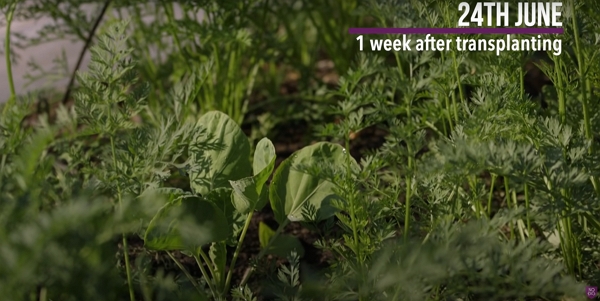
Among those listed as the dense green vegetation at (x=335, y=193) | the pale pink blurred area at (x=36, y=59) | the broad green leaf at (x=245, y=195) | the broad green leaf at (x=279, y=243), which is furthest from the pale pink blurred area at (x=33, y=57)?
the broad green leaf at (x=245, y=195)

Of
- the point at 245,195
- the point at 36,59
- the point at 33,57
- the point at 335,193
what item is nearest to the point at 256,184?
the point at 245,195

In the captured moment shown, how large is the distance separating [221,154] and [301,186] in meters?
0.15

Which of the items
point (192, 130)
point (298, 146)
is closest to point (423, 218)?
point (192, 130)

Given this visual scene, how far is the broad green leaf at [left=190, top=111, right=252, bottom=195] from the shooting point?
121 cm

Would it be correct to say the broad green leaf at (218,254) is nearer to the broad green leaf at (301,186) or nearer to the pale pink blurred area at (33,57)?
the broad green leaf at (301,186)

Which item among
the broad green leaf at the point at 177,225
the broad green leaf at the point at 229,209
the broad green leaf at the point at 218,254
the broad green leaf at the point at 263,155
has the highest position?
the broad green leaf at the point at 263,155

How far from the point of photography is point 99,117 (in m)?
1.12

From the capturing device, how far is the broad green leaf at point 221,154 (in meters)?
1.21

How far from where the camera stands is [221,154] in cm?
123

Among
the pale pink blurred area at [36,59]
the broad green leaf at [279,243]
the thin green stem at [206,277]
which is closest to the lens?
the thin green stem at [206,277]

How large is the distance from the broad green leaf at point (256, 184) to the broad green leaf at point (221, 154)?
4 centimetres

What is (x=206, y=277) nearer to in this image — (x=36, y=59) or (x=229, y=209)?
(x=229, y=209)

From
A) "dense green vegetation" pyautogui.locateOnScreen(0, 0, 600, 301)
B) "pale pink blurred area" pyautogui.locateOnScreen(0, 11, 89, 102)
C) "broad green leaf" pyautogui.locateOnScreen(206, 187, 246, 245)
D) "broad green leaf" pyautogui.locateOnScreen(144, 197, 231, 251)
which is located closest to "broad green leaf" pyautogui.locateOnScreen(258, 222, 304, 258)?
"dense green vegetation" pyautogui.locateOnScreen(0, 0, 600, 301)

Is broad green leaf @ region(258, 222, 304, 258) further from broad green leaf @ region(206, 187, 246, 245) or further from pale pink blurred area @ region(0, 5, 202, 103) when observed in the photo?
pale pink blurred area @ region(0, 5, 202, 103)
